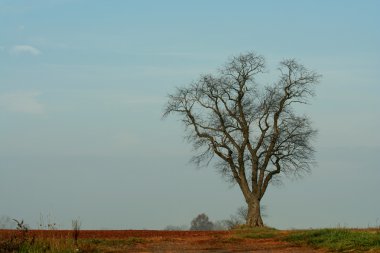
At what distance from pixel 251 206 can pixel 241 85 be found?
24.4 ft

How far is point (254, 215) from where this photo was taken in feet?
120

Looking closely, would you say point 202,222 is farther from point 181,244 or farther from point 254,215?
point 181,244

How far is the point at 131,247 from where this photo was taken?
19.8 meters

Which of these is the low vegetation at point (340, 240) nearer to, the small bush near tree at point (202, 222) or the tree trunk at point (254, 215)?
the tree trunk at point (254, 215)

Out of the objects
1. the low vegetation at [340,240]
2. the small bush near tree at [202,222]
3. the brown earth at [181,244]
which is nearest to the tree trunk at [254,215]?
the brown earth at [181,244]

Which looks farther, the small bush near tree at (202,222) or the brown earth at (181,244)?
the small bush near tree at (202,222)

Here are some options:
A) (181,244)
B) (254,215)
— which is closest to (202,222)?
(254,215)

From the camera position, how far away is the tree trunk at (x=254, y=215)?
36.4 m

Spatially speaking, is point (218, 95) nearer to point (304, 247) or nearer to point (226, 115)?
point (226, 115)

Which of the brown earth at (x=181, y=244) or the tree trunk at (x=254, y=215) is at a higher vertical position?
the tree trunk at (x=254, y=215)

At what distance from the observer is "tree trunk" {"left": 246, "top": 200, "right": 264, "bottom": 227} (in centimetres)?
3638

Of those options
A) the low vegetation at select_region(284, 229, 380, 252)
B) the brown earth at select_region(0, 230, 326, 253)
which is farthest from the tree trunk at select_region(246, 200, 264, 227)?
the low vegetation at select_region(284, 229, 380, 252)

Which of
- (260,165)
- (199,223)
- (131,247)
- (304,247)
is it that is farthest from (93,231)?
(199,223)

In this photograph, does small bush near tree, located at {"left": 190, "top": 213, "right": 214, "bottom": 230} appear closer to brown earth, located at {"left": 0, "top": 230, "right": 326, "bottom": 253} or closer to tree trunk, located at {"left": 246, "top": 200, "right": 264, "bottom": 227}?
tree trunk, located at {"left": 246, "top": 200, "right": 264, "bottom": 227}
